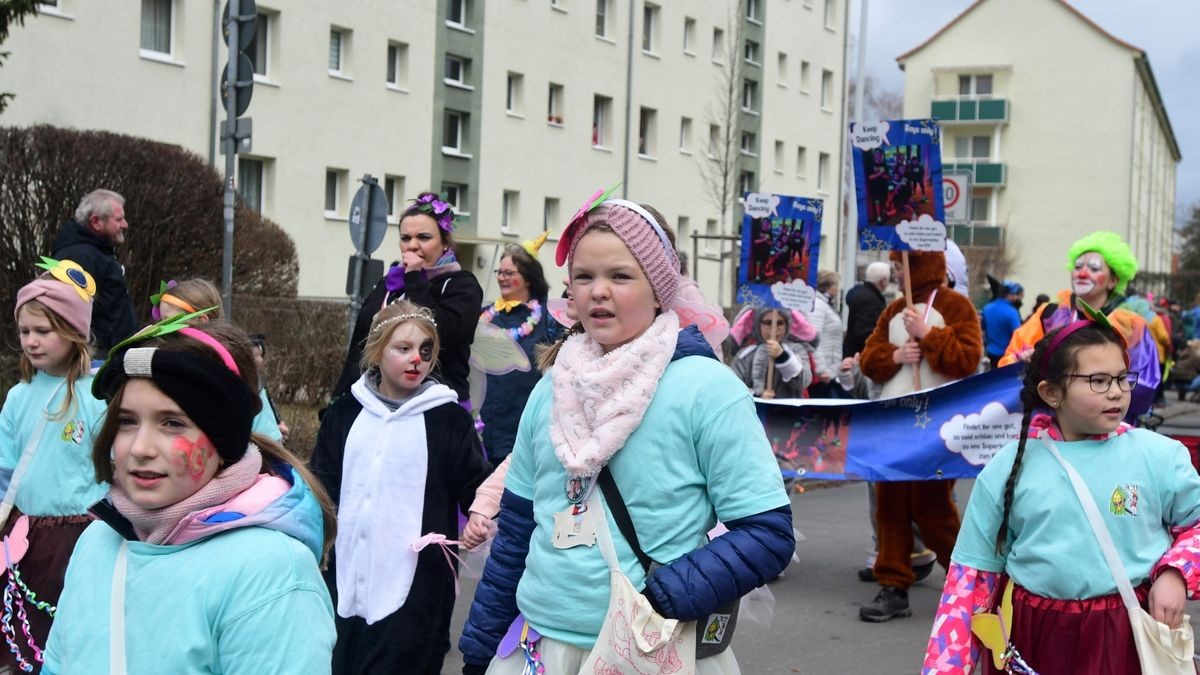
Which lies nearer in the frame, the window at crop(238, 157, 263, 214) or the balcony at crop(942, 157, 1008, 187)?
the window at crop(238, 157, 263, 214)

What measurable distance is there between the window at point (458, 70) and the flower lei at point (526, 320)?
27531 millimetres

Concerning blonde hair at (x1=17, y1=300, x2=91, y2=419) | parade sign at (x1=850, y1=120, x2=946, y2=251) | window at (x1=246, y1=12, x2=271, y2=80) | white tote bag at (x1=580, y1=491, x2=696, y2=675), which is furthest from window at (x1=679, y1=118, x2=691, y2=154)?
white tote bag at (x1=580, y1=491, x2=696, y2=675)

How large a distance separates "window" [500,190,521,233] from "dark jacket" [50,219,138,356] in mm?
28389

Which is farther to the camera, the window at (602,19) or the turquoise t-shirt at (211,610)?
the window at (602,19)

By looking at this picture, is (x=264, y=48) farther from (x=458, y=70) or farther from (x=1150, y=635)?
(x=1150, y=635)

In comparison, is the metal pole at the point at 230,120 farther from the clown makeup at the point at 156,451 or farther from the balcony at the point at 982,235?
the balcony at the point at 982,235

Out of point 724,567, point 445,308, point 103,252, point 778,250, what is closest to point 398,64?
point 778,250

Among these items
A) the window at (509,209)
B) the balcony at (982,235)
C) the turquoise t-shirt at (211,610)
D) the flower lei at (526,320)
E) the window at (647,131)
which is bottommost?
the turquoise t-shirt at (211,610)

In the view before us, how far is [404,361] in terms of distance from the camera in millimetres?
5320

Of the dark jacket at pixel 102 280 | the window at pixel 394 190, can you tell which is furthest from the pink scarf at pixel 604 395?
the window at pixel 394 190

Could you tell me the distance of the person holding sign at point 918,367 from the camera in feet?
23.8

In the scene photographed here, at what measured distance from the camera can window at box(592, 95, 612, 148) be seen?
40.7 m

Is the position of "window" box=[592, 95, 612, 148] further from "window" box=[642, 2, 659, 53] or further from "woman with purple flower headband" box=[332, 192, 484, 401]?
"woman with purple flower headband" box=[332, 192, 484, 401]

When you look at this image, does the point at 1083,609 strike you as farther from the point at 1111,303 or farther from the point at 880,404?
the point at 880,404
